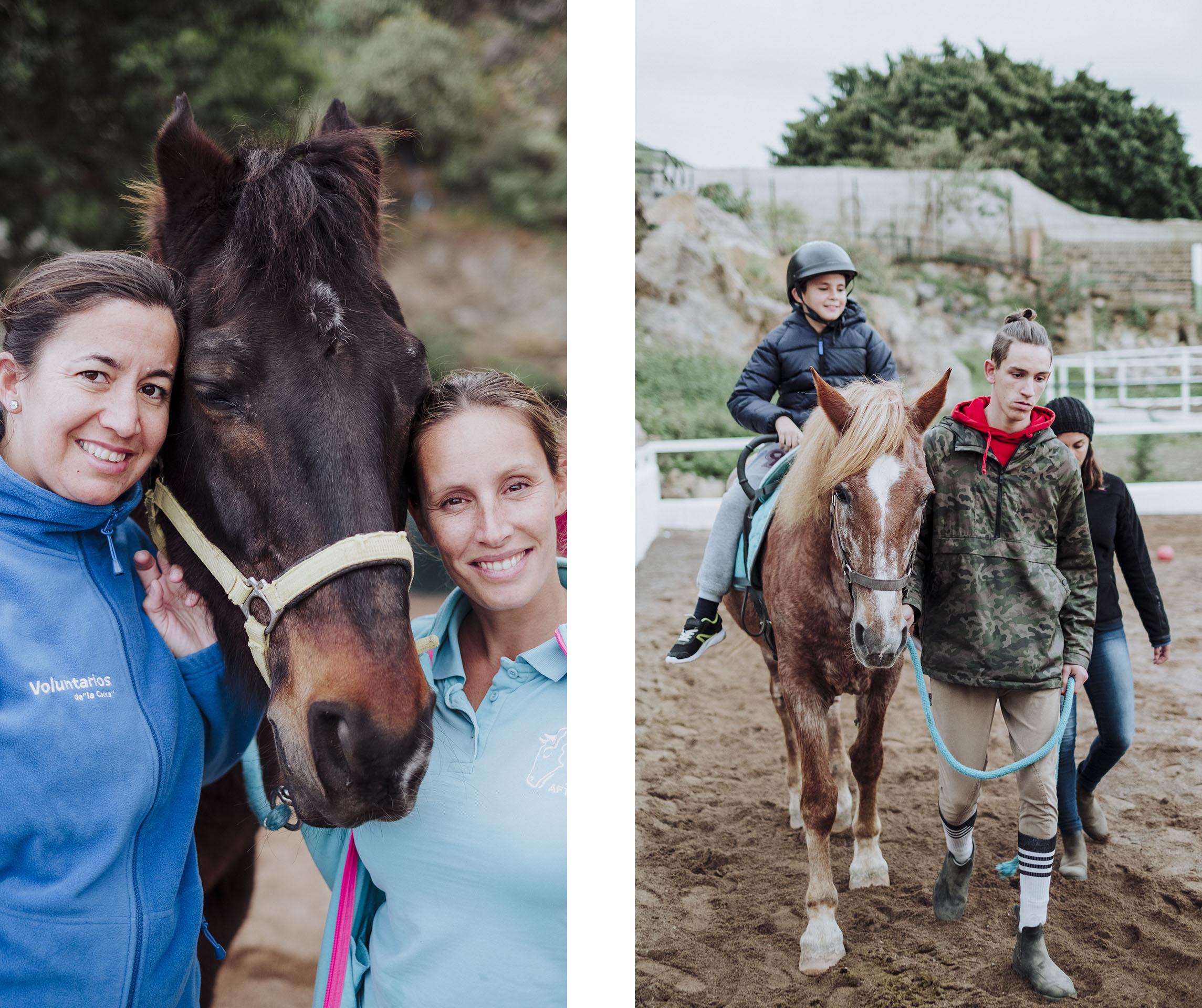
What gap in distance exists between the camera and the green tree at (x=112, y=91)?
1906 mm

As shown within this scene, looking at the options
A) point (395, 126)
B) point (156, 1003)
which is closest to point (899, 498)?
point (395, 126)

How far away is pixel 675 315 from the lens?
10.9 feet

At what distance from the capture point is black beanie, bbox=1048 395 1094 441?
6.67 feet

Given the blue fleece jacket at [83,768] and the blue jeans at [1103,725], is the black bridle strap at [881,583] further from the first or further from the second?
the blue fleece jacket at [83,768]

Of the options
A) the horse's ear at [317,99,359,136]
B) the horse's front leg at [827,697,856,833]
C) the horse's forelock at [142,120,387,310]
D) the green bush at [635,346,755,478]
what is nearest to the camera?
the horse's forelock at [142,120,387,310]

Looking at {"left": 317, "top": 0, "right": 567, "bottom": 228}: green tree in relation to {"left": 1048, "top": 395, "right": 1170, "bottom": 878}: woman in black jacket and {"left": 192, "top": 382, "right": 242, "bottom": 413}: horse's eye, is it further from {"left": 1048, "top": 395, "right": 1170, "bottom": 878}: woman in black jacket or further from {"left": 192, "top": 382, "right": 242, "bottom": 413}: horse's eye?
{"left": 1048, "top": 395, "right": 1170, "bottom": 878}: woman in black jacket

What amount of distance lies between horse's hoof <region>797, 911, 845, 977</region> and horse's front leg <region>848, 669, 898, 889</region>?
0.43ft

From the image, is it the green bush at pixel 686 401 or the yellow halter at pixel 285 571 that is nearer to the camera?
the yellow halter at pixel 285 571

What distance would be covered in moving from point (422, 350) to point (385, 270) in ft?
1.02

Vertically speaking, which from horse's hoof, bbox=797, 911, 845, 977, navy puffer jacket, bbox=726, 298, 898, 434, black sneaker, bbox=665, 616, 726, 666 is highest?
navy puffer jacket, bbox=726, 298, 898, 434

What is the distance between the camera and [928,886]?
211 cm

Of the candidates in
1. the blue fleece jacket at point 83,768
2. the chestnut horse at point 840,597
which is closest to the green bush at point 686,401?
the chestnut horse at point 840,597

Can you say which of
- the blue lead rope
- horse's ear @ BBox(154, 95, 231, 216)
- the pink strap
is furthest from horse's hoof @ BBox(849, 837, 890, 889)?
horse's ear @ BBox(154, 95, 231, 216)

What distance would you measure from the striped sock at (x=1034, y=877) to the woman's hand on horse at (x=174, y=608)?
187 centimetres
